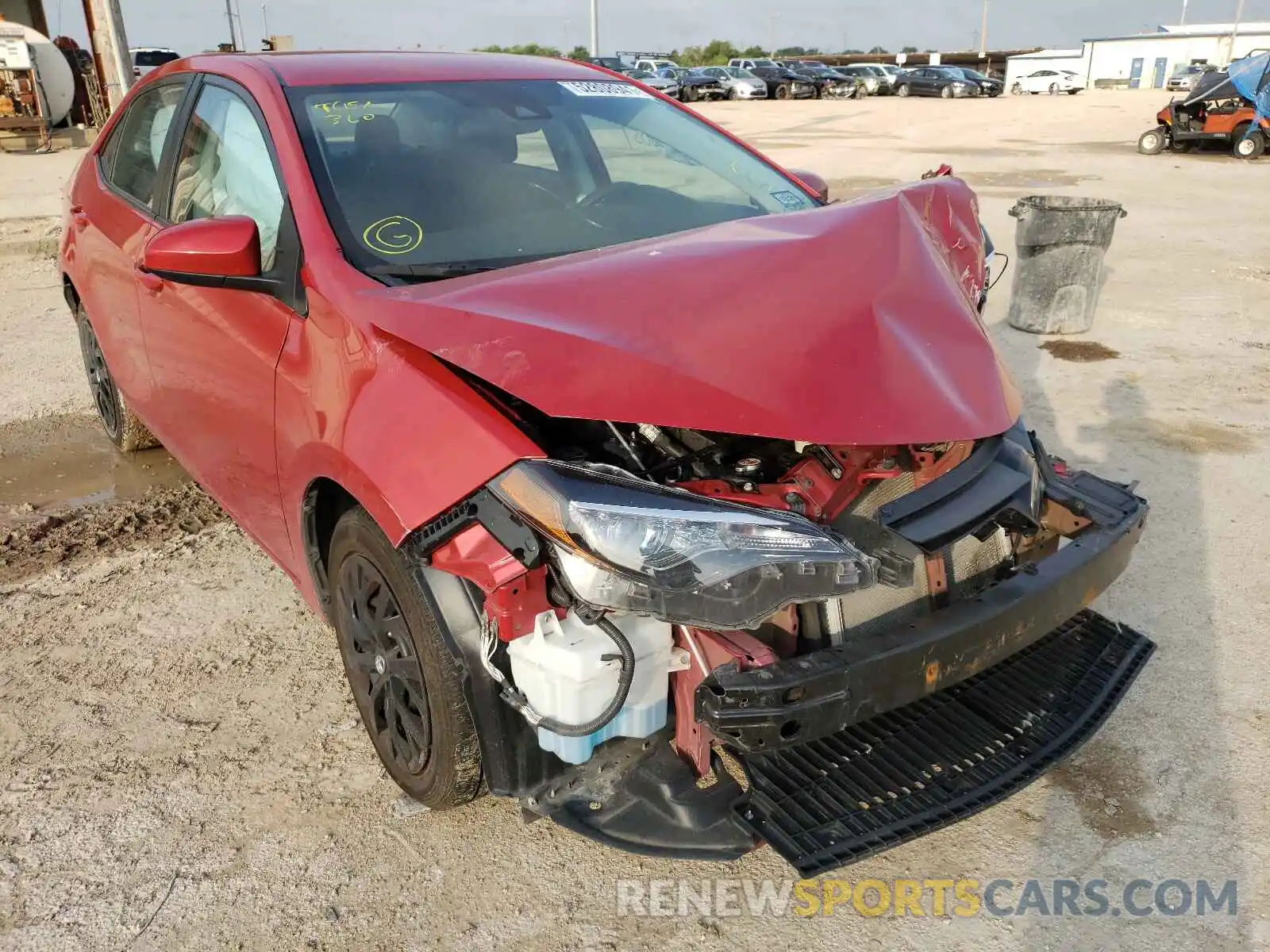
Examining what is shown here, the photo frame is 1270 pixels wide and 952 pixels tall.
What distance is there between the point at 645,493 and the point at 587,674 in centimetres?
36

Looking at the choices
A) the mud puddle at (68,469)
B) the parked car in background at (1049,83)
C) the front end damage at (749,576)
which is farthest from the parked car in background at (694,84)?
the front end damage at (749,576)

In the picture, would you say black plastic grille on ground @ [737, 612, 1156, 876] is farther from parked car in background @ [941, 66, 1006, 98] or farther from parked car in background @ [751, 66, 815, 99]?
parked car in background @ [941, 66, 1006, 98]

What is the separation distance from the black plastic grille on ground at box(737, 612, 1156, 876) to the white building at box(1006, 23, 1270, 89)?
60907 mm

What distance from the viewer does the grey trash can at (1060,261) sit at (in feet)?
20.3

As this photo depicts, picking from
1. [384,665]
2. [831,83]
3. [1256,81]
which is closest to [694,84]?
[831,83]

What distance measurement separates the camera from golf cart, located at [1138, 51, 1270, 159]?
53.1 feet

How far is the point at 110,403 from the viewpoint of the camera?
4539 millimetres

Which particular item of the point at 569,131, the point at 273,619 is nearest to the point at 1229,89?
the point at 569,131

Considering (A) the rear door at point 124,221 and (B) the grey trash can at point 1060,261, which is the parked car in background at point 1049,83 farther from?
(A) the rear door at point 124,221

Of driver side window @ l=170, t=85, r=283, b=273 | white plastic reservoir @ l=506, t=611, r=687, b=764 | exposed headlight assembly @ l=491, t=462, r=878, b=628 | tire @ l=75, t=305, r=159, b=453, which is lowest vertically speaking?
tire @ l=75, t=305, r=159, b=453

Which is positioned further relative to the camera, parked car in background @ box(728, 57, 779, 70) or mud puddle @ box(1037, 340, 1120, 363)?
→ parked car in background @ box(728, 57, 779, 70)

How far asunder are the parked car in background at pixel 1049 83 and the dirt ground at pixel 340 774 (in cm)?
4860

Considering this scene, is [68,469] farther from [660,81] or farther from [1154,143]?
[660,81]

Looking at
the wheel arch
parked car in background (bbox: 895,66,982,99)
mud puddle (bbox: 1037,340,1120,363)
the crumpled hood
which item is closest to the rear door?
the wheel arch
